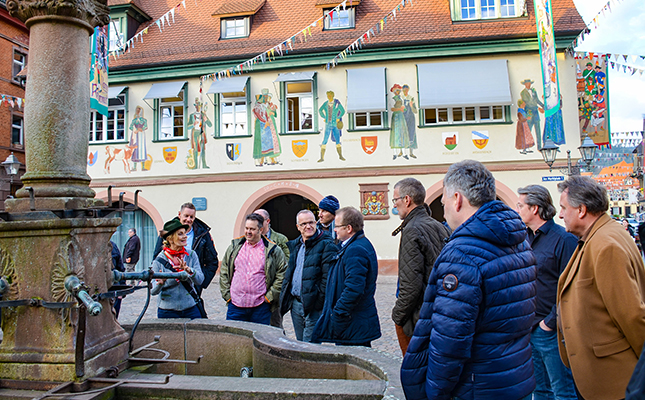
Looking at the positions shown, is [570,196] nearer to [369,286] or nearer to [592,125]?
[369,286]

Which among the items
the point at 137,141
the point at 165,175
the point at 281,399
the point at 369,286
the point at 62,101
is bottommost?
the point at 281,399

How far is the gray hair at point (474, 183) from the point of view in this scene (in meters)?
1.97

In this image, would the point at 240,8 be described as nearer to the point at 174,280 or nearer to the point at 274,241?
the point at 274,241

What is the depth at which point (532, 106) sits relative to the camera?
13.0 metres

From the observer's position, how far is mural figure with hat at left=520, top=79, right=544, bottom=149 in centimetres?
1300

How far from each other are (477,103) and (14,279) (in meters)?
12.1

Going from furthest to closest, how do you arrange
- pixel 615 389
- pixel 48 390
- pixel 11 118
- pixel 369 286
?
1. pixel 11 118
2. pixel 369 286
3. pixel 48 390
4. pixel 615 389

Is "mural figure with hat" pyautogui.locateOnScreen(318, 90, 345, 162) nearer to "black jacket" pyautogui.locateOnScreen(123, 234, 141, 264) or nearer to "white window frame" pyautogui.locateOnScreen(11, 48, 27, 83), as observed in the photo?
"black jacket" pyautogui.locateOnScreen(123, 234, 141, 264)

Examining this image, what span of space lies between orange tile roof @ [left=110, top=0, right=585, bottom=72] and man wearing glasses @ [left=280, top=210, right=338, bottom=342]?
405 inches

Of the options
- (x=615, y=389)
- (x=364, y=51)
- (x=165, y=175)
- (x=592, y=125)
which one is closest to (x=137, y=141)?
(x=165, y=175)

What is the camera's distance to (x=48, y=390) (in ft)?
8.43

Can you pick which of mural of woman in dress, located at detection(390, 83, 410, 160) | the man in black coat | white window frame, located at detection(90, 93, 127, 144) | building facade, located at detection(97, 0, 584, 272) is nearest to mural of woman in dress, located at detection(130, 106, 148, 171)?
building facade, located at detection(97, 0, 584, 272)

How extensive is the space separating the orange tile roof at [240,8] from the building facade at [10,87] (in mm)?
8567

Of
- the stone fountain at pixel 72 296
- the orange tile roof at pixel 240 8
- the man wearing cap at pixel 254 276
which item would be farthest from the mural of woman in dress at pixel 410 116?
the stone fountain at pixel 72 296
